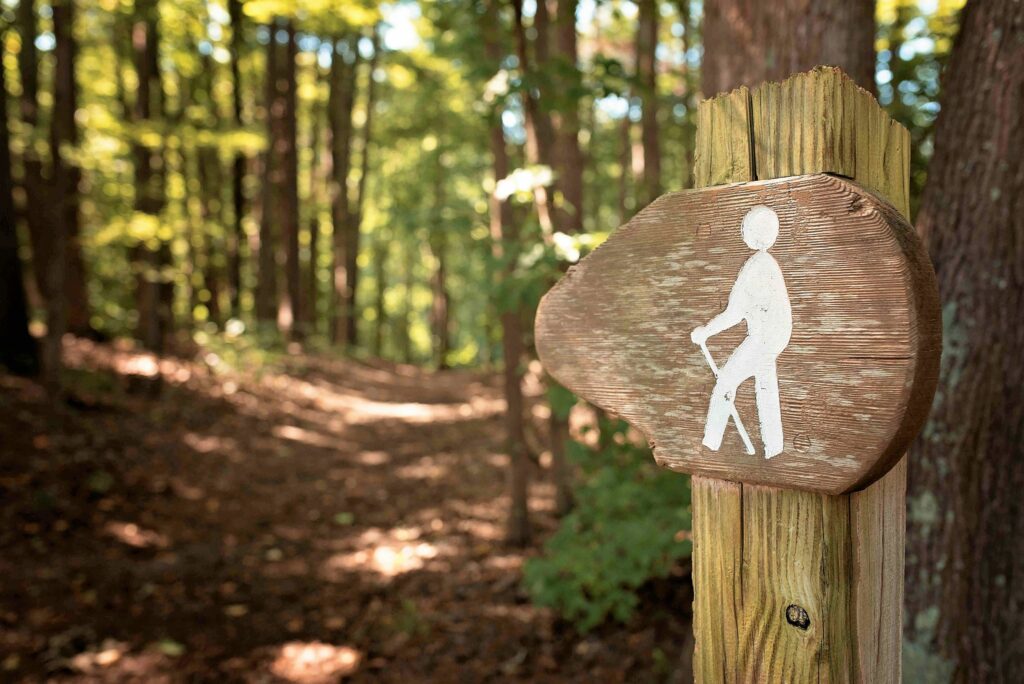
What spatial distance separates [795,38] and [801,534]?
228 cm

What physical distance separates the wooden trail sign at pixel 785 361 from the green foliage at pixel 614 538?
119 inches

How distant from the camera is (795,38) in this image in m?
2.87

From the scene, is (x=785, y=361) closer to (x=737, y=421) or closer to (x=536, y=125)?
(x=737, y=421)

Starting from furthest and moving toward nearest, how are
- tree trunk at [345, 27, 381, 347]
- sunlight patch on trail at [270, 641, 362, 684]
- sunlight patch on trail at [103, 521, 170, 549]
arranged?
tree trunk at [345, 27, 381, 347]
sunlight patch on trail at [103, 521, 170, 549]
sunlight patch on trail at [270, 641, 362, 684]

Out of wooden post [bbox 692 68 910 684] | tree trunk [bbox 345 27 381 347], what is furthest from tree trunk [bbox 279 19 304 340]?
wooden post [bbox 692 68 910 684]

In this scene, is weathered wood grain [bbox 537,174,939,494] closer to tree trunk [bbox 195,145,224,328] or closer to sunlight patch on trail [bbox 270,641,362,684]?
sunlight patch on trail [bbox 270,641,362,684]

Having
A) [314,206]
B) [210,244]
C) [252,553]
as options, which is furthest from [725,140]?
[314,206]

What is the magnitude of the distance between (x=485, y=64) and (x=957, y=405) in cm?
358

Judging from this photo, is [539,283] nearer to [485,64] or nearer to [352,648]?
[485,64]

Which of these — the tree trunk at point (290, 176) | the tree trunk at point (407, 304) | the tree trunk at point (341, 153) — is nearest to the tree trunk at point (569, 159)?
the tree trunk at point (290, 176)

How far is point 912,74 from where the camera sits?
4.04 meters

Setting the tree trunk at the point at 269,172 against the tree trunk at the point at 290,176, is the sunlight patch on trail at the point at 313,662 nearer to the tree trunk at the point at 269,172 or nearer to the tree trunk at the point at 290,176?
the tree trunk at the point at 269,172

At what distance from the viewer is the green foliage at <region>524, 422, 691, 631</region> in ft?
14.9

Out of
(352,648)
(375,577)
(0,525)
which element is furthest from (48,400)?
(352,648)
